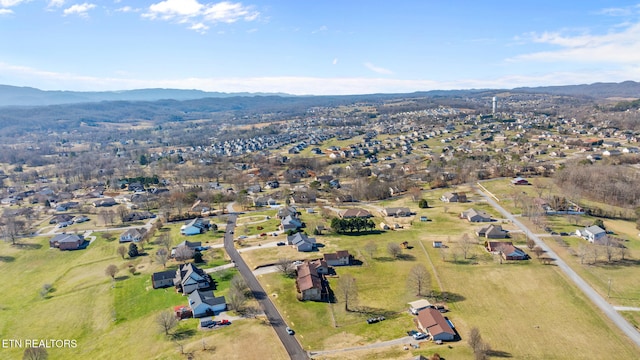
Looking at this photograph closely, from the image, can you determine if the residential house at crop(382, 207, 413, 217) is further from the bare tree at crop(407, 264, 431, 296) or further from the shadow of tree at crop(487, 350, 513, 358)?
the shadow of tree at crop(487, 350, 513, 358)

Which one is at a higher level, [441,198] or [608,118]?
[608,118]

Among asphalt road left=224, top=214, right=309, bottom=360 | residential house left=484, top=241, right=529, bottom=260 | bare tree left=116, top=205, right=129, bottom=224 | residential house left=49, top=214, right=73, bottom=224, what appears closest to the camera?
asphalt road left=224, top=214, right=309, bottom=360

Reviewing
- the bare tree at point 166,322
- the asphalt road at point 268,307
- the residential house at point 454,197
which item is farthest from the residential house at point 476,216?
the bare tree at point 166,322

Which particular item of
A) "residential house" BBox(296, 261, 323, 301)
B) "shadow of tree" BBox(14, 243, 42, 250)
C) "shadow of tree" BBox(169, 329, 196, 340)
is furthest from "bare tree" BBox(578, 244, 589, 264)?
"shadow of tree" BBox(14, 243, 42, 250)

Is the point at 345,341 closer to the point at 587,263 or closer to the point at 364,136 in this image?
the point at 587,263

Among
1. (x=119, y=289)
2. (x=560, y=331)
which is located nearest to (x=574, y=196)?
(x=560, y=331)

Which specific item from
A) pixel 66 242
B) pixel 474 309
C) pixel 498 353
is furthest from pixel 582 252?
pixel 66 242
